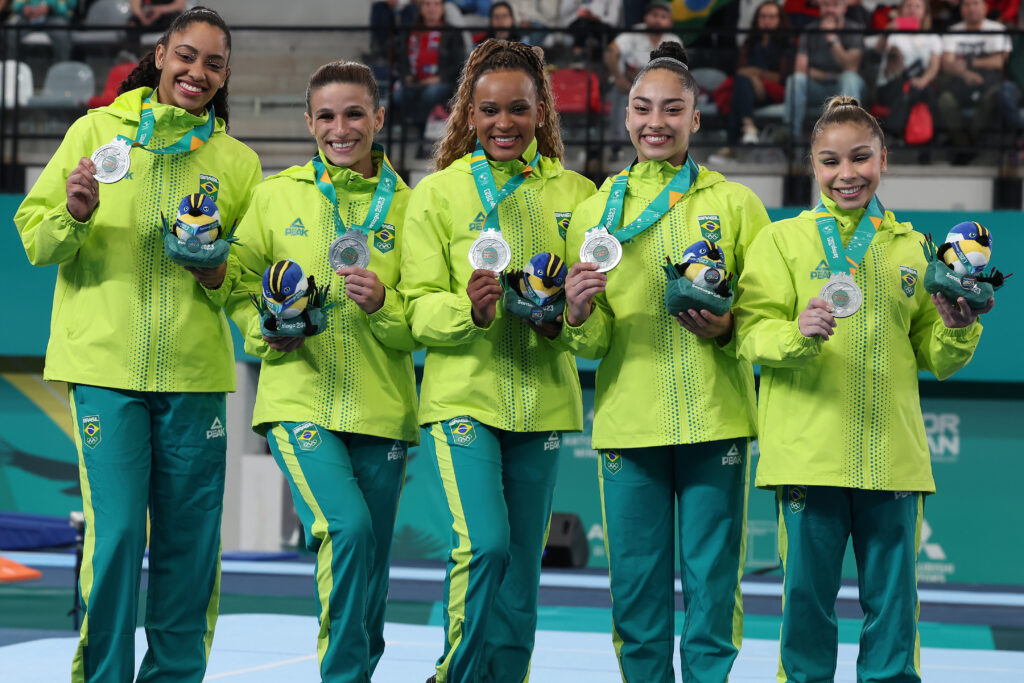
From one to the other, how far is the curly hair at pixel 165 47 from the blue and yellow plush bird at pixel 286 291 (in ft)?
2.82

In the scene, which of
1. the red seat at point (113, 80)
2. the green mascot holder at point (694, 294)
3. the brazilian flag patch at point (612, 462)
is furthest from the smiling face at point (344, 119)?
the red seat at point (113, 80)

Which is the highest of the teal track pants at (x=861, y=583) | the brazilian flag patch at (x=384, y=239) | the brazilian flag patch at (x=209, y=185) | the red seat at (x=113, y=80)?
the red seat at (x=113, y=80)

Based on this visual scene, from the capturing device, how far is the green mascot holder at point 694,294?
3.54 meters

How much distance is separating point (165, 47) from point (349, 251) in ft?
3.06

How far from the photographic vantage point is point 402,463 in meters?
3.99

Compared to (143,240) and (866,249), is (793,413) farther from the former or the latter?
(143,240)

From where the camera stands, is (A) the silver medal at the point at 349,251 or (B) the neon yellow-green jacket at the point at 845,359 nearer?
(B) the neon yellow-green jacket at the point at 845,359

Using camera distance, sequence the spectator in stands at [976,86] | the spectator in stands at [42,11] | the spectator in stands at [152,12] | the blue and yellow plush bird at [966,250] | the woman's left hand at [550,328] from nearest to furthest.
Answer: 1. the blue and yellow plush bird at [966,250]
2. the woman's left hand at [550,328]
3. the spectator in stands at [976,86]
4. the spectator in stands at [152,12]
5. the spectator in stands at [42,11]

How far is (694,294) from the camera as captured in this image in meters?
3.54

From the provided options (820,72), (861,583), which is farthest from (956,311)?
(820,72)

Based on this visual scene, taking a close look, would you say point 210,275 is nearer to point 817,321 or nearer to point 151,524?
point 151,524

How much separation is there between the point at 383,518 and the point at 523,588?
491 millimetres

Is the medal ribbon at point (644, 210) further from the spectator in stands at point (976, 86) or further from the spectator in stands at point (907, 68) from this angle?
the spectator in stands at point (976, 86)

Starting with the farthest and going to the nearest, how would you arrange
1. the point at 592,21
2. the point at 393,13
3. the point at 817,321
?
1. the point at 393,13
2. the point at 592,21
3. the point at 817,321
